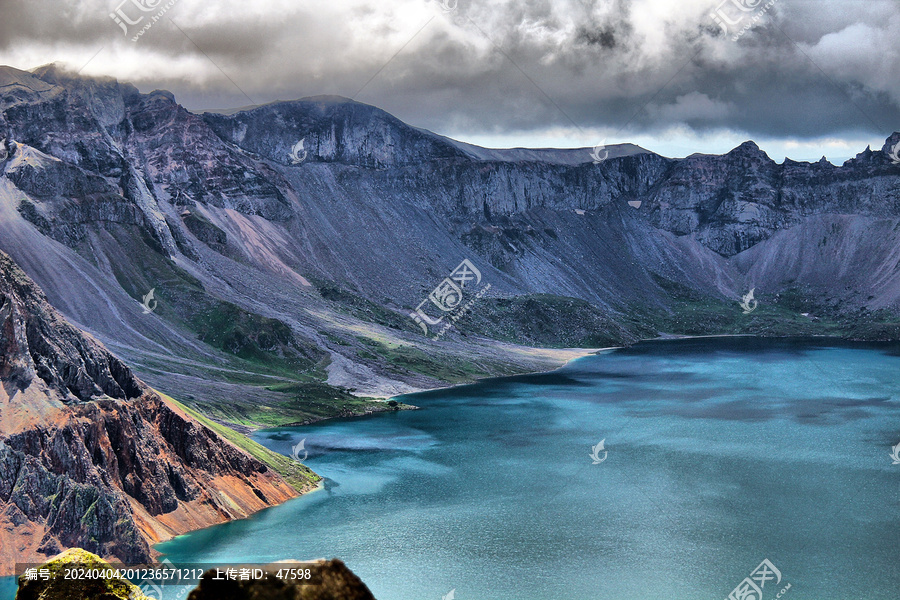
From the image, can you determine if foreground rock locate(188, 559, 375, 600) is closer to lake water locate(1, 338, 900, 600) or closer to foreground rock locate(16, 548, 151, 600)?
foreground rock locate(16, 548, 151, 600)

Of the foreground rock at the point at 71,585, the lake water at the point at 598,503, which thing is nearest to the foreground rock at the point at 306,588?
the foreground rock at the point at 71,585

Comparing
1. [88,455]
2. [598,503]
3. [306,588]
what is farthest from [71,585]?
[598,503]

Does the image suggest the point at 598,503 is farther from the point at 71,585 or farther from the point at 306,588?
the point at 306,588

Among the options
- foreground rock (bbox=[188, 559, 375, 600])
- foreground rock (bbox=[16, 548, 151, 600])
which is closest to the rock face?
foreground rock (bbox=[16, 548, 151, 600])

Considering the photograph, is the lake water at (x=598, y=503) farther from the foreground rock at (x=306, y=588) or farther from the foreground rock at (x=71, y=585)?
the foreground rock at (x=306, y=588)

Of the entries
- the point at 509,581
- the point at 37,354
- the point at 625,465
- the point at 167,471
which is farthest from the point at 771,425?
the point at 37,354
